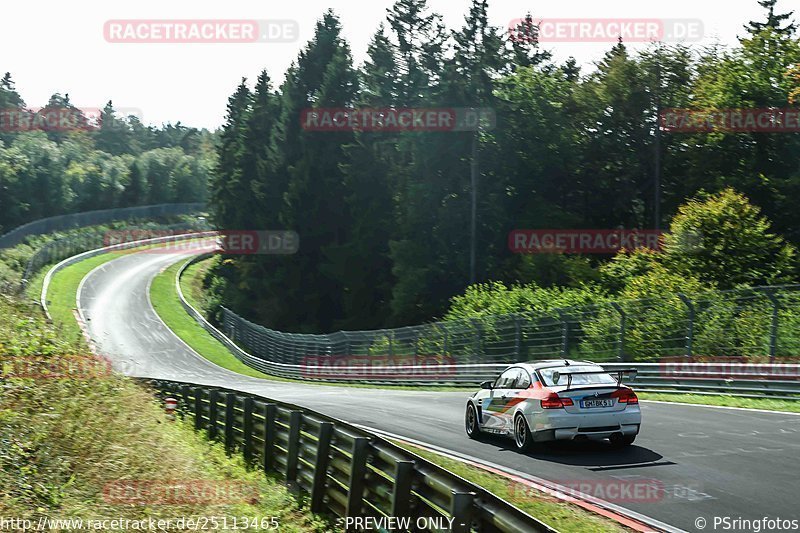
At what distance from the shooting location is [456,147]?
62312 millimetres

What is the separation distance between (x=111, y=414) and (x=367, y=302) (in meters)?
57.0

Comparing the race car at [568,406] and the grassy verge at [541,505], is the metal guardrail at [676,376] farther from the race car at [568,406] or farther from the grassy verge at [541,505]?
the grassy verge at [541,505]

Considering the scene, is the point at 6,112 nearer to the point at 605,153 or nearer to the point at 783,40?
the point at 605,153

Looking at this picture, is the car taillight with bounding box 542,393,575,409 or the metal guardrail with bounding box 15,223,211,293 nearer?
the car taillight with bounding box 542,393,575,409

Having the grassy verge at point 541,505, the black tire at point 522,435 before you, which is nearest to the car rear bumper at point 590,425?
the black tire at point 522,435

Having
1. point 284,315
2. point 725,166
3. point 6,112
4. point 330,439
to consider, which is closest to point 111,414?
point 330,439

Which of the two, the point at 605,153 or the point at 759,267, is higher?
the point at 605,153

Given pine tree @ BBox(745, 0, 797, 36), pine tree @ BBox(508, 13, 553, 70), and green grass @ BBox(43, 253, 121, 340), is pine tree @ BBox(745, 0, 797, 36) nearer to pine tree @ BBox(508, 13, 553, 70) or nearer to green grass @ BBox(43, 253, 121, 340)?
pine tree @ BBox(508, 13, 553, 70)

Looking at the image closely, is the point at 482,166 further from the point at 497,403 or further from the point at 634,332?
the point at 497,403

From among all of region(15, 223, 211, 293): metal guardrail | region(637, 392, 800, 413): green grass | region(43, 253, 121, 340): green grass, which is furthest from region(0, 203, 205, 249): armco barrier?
region(637, 392, 800, 413): green grass

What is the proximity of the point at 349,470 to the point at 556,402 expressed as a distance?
4.49 meters

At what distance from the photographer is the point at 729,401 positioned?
67.3 feet

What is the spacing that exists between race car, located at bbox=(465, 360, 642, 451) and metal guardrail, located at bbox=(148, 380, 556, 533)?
3.62 metres

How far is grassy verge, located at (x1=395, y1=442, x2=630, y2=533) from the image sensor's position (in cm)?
954
